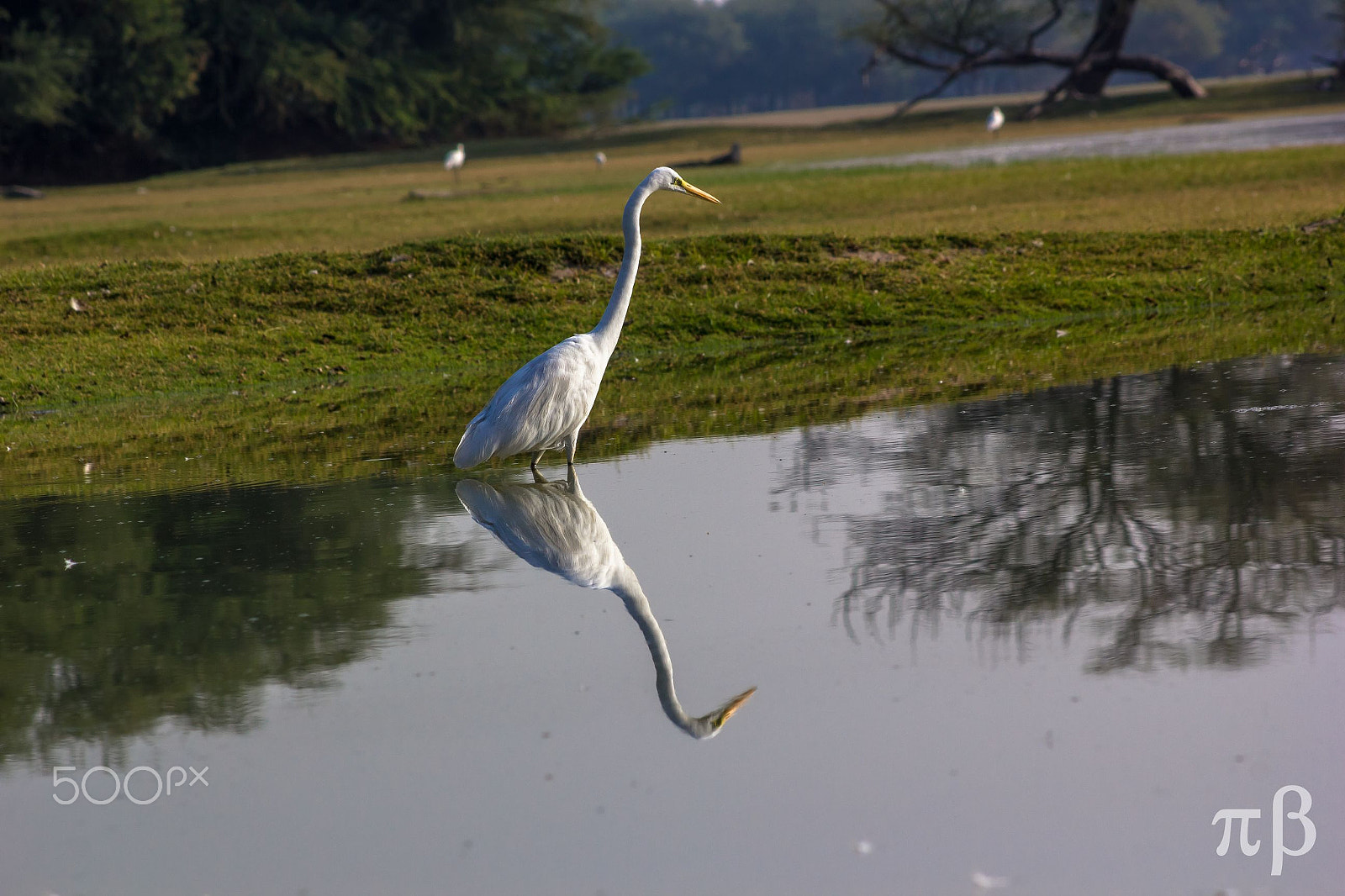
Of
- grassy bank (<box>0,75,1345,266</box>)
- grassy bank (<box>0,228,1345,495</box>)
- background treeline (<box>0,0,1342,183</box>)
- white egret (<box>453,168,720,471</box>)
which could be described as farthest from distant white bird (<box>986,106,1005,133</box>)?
white egret (<box>453,168,720,471</box>)

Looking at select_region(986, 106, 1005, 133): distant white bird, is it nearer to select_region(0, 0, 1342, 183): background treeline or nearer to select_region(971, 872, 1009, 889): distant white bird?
select_region(0, 0, 1342, 183): background treeline

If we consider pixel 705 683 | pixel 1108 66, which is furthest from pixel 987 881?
pixel 1108 66

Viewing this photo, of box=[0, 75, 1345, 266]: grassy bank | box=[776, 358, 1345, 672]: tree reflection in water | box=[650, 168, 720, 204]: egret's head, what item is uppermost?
box=[0, 75, 1345, 266]: grassy bank

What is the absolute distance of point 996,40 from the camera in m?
54.9

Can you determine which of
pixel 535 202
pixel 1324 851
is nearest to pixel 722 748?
pixel 1324 851

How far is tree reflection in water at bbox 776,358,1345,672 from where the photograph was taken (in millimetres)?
4918

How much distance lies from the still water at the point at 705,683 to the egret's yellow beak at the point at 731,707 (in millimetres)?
13

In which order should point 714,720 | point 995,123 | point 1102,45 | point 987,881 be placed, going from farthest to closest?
point 1102,45 → point 995,123 → point 714,720 → point 987,881

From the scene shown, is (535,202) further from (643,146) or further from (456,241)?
(643,146)

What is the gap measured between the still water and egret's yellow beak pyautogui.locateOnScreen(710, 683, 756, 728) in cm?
1

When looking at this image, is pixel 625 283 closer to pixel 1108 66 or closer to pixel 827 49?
pixel 1108 66

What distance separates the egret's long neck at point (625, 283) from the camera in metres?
8.28

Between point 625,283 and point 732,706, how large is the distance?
14.5 feet

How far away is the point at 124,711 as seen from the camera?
4629 millimetres
